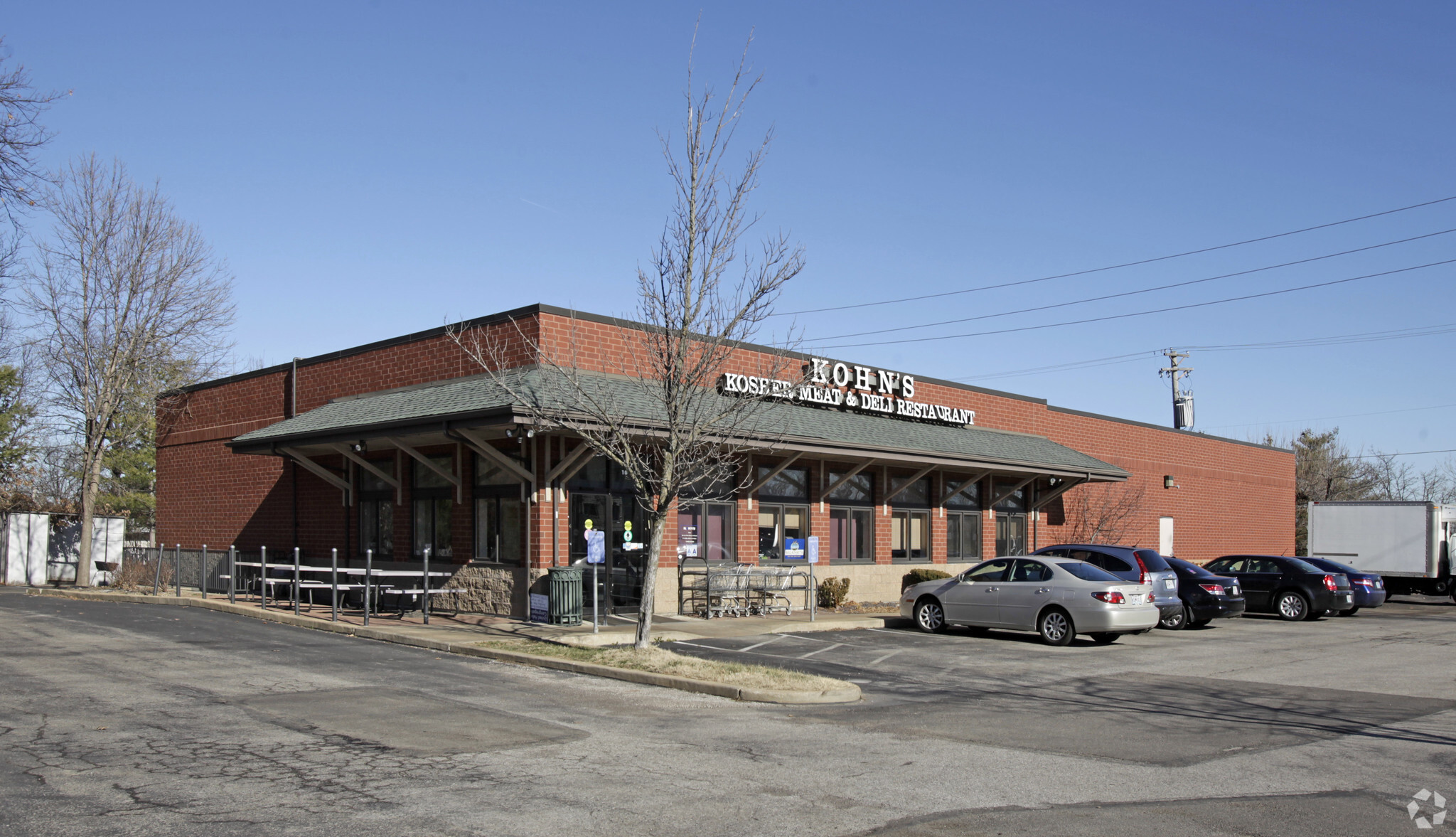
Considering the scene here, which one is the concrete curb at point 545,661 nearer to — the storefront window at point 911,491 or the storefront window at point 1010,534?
the storefront window at point 911,491

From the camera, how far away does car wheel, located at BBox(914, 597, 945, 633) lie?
19.9 metres

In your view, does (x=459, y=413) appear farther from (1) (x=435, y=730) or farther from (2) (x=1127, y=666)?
(2) (x=1127, y=666)

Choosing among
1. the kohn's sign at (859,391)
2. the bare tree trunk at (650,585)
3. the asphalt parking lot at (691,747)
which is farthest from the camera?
the kohn's sign at (859,391)

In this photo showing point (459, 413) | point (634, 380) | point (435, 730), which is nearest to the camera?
point (435, 730)

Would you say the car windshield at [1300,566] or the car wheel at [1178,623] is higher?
the car windshield at [1300,566]

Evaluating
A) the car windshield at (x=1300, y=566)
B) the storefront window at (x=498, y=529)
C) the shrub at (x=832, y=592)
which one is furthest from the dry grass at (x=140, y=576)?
the car windshield at (x=1300, y=566)

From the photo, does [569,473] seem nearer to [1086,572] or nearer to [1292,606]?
[1086,572]

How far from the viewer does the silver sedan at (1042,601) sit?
17.9 metres

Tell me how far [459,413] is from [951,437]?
46.1 ft

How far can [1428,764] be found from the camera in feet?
30.0

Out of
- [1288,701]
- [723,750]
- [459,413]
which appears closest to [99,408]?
[459,413]

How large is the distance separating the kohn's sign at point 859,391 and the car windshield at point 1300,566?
27.4ft

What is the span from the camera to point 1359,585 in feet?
88.8

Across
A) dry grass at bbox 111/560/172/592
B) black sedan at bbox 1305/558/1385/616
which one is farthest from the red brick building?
black sedan at bbox 1305/558/1385/616
